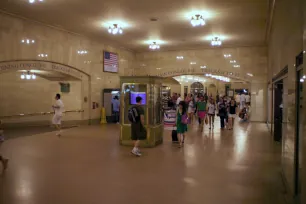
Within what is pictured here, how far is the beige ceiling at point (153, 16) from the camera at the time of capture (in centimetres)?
1027

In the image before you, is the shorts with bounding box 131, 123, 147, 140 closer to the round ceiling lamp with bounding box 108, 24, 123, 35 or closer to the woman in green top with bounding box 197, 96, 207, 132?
the round ceiling lamp with bounding box 108, 24, 123, 35

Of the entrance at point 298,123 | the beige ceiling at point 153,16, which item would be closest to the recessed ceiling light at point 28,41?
the beige ceiling at point 153,16

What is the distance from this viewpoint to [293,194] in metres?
4.68

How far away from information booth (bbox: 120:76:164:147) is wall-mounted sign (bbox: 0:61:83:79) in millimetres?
5076

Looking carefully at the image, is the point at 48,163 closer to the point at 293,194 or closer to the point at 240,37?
the point at 293,194

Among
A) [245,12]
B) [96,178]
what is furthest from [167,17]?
[96,178]

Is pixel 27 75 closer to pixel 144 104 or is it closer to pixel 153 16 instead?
pixel 153 16

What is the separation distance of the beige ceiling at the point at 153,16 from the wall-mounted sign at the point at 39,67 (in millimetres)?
1813

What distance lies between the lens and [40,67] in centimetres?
1334

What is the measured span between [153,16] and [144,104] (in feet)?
13.0

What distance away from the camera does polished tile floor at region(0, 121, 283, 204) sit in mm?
5031

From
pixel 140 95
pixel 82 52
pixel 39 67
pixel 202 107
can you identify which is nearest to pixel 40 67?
pixel 39 67

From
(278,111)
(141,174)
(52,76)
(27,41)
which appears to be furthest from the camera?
(52,76)

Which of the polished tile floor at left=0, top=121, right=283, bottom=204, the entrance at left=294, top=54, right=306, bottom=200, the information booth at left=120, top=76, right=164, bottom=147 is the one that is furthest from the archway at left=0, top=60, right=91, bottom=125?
the entrance at left=294, top=54, right=306, bottom=200
